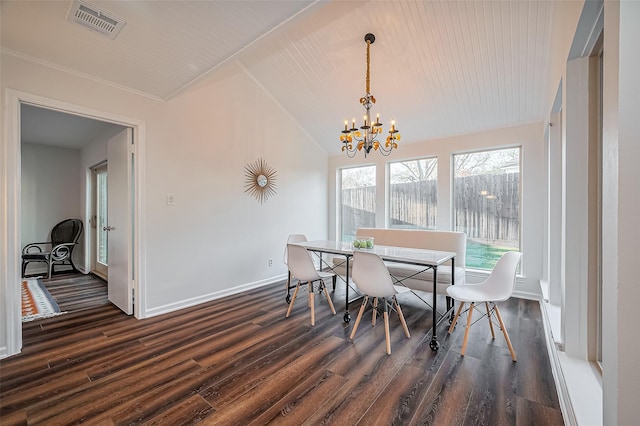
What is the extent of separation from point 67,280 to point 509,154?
7.39 m

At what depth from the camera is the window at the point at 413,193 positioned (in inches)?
184

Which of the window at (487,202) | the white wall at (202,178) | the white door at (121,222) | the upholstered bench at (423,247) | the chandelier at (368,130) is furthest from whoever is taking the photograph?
the window at (487,202)

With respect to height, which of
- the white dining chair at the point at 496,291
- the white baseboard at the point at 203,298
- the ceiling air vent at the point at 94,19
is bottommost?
the white baseboard at the point at 203,298

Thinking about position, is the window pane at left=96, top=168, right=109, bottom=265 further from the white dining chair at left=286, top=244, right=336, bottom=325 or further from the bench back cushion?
the bench back cushion

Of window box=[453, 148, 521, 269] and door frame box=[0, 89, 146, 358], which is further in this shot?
window box=[453, 148, 521, 269]

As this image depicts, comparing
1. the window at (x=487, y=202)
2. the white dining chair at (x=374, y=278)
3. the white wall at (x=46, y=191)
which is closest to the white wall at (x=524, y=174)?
the window at (x=487, y=202)

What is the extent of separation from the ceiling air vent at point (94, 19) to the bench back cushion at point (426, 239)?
154 inches

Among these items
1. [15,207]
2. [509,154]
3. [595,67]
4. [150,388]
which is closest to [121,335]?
[150,388]

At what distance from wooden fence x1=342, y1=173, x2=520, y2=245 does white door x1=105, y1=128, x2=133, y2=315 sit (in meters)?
3.91

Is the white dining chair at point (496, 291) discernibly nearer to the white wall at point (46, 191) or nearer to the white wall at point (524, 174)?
the white wall at point (524, 174)

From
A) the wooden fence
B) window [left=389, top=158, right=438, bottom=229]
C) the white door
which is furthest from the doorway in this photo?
window [left=389, top=158, right=438, bottom=229]

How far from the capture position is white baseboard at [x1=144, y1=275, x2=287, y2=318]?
3.11 meters

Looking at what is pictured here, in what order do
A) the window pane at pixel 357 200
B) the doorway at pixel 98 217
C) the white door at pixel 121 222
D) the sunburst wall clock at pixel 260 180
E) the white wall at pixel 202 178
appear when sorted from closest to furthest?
1. the white wall at pixel 202 178
2. the white door at pixel 121 222
3. the sunburst wall clock at pixel 260 180
4. the doorway at pixel 98 217
5. the window pane at pixel 357 200

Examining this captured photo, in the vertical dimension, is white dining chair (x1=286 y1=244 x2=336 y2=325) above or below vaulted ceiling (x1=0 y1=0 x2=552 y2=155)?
below
